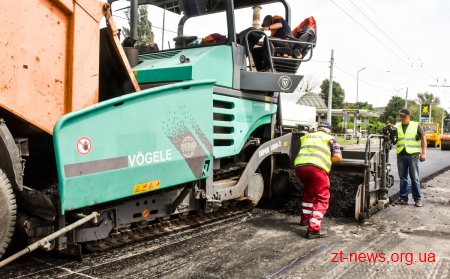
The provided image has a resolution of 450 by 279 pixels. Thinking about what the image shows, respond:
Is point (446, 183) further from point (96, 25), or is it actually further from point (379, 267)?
point (96, 25)

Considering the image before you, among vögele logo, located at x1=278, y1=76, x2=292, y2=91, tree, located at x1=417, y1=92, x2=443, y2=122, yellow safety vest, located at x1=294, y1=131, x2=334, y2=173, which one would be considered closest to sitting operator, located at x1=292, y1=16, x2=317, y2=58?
vögele logo, located at x1=278, y1=76, x2=292, y2=91

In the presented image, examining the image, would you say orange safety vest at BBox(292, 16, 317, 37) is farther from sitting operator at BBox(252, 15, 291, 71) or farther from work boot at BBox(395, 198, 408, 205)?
work boot at BBox(395, 198, 408, 205)

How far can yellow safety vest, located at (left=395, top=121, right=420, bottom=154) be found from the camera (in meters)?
7.16

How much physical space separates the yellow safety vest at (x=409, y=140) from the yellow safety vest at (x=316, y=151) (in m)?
2.72

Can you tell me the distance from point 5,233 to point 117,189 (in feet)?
2.66

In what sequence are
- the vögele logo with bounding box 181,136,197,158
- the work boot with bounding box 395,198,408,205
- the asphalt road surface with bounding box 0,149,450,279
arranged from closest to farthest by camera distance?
the asphalt road surface with bounding box 0,149,450,279
the vögele logo with bounding box 181,136,197,158
the work boot with bounding box 395,198,408,205

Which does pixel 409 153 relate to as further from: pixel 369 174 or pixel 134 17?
pixel 134 17

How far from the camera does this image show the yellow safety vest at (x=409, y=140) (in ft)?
23.5

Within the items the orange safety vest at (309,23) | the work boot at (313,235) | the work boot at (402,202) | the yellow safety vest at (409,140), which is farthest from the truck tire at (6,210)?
the yellow safety vest at (409,140)

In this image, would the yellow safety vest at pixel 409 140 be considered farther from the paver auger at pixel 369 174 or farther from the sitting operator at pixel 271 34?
the sitting operator at pixel 271 34

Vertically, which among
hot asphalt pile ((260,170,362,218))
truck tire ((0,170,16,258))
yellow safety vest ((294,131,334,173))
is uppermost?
yellow safety vest ((294,131,334,173))

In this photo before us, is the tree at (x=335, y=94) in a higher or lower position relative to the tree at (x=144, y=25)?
higher

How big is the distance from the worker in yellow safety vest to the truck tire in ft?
20.0

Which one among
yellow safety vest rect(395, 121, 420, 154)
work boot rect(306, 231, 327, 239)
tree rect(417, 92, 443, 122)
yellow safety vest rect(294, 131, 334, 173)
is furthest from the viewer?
tree rect(417, 92, 443, 122)
